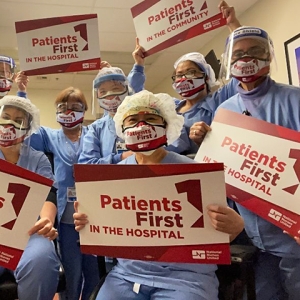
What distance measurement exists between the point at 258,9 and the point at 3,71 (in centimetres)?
267

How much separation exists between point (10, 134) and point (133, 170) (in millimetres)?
829

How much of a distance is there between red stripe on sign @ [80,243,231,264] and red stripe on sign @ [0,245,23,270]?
0.83 ft

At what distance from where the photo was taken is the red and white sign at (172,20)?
207cm

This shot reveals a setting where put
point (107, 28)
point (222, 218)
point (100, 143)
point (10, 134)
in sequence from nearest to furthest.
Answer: point (222, 218) < point (10, 134) < point (100, 143) < point (107, 28)

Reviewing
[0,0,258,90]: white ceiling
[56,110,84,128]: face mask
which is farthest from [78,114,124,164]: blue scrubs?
[0,0,258,90]: white ceiling

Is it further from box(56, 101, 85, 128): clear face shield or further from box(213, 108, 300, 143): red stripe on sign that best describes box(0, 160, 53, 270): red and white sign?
box(56, 101, 85, 128): clear face shield

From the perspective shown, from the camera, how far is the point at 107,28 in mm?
4434

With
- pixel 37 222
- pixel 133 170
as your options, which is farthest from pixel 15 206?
pixel 133 170

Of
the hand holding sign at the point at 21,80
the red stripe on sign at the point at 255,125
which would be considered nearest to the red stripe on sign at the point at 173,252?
the red stripe on sign at the point at 255,125

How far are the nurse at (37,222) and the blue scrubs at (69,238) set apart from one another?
37 centimetres

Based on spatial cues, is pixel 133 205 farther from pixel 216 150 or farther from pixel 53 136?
pixel 53 136

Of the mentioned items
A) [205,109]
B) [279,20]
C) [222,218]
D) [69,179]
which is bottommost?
[222,218]

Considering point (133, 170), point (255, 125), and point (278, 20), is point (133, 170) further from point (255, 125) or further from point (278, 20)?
point (278, 20)

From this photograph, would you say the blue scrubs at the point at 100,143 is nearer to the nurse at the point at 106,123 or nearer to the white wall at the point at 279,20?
the nurse at the point at 106,123
